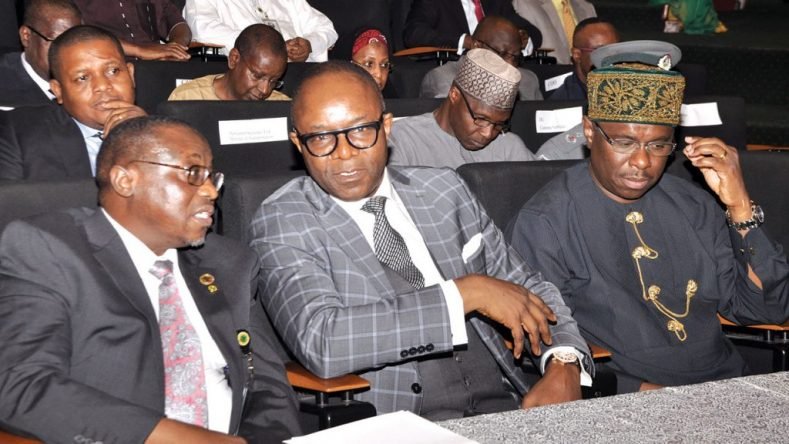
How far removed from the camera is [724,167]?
2918 mm

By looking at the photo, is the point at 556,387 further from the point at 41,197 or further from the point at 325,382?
the point at 41,197

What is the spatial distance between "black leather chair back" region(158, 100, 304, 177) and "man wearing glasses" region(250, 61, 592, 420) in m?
1.17

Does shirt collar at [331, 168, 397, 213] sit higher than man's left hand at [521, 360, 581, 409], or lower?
higher

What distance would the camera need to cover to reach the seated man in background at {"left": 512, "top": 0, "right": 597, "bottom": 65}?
6.85 meters

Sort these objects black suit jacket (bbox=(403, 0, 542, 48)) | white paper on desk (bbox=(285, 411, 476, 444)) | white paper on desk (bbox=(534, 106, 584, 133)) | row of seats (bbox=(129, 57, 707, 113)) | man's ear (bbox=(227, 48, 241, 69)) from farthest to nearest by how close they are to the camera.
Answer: black suit jacket (bbox=(403, 0, 542, 48)), man's ear (bbox=(227, 48, 241, 69)), white paper on desk (bbox=(534, 106, 584, 133)), row of seats (bbox=(129, 57, 707, 113)), white paper on desk (bbox=(285, 411, 476, 444))

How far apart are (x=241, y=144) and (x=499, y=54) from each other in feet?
6.58

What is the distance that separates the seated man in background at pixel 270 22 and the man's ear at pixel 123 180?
334cm

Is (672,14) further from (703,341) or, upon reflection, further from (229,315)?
(229,315)

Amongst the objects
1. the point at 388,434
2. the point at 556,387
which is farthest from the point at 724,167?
the point at 388,434

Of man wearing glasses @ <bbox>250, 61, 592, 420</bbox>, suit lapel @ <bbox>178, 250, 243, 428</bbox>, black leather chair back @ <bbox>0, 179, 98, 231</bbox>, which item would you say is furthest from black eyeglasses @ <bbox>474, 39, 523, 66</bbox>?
suit lapel @ <bbox>178, 250, 243, 428</bbox>

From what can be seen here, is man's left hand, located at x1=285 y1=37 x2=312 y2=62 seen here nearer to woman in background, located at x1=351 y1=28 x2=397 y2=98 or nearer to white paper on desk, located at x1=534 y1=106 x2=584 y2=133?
woman in background, located at x1=351 y1=28 x2=397 y2=98

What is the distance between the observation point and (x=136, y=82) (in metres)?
4.40

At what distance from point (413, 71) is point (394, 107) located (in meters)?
1.18

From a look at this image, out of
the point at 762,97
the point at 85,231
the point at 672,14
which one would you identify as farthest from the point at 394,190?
the point at 672,14
